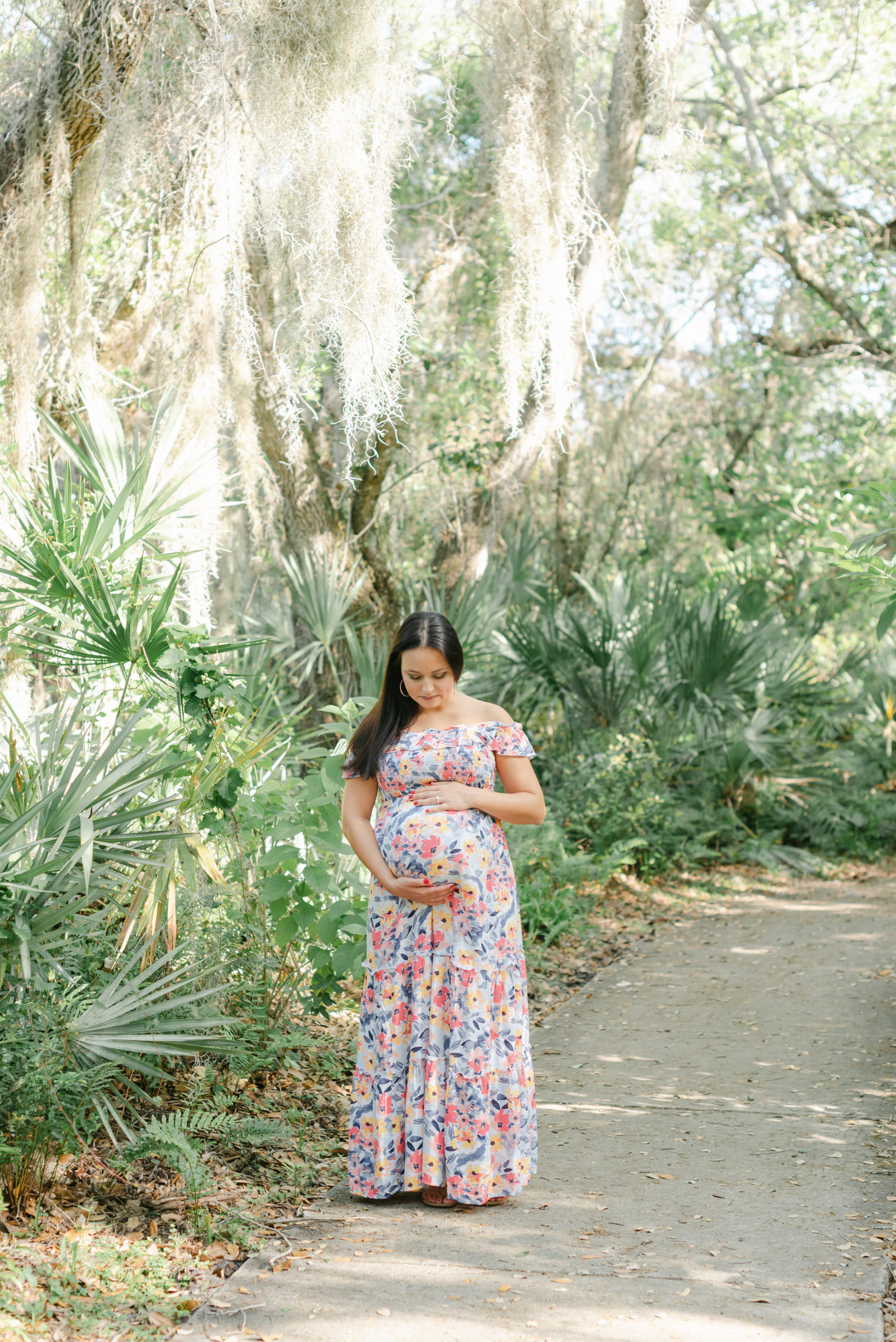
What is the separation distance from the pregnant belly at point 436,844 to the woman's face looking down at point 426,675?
13.4 inches

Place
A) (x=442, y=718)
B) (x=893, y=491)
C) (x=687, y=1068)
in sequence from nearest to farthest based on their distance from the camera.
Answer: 1. (x=442, y=718)
2. (x=893, y=491)
3. (x=687, y=1068)

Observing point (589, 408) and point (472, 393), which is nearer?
point (472, 393)

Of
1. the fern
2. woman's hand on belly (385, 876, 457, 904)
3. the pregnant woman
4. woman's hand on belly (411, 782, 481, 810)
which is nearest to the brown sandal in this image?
the pregnant woman

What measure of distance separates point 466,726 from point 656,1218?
5.01 feet

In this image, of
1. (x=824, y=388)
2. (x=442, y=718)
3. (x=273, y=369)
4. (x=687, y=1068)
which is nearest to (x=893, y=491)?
(x=442, y=718)

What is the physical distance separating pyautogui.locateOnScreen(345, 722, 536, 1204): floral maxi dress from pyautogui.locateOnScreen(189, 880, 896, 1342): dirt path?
155 mm

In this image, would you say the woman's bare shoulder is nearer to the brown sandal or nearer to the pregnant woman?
the pregnant woman

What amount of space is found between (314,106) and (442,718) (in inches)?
126

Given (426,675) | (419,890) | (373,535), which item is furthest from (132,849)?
(373,535)

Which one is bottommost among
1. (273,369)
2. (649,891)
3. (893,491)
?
(649,891)

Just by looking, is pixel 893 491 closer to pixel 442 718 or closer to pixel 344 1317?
pixel 442 718

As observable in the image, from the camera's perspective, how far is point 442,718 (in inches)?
146

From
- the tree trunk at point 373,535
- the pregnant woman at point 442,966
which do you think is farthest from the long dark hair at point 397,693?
the tree trunk at point 373,535

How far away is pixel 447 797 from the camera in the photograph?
3539 mm
